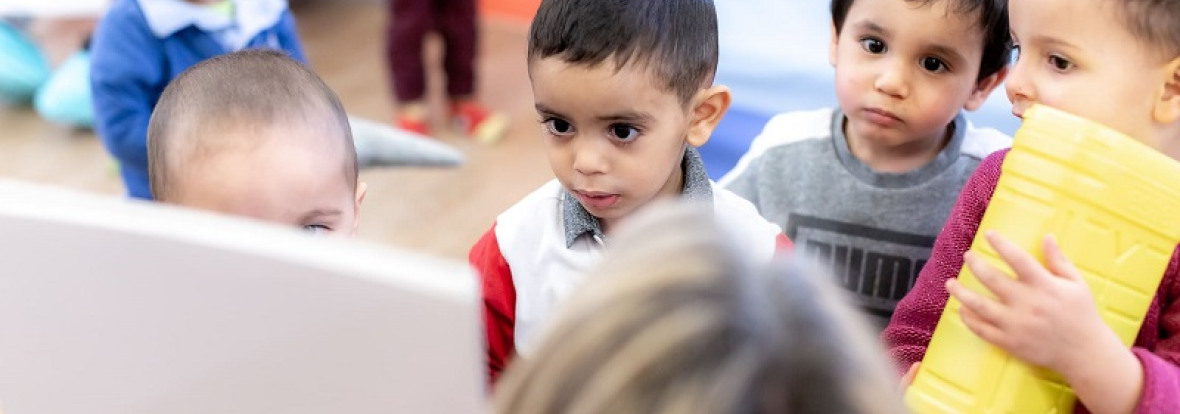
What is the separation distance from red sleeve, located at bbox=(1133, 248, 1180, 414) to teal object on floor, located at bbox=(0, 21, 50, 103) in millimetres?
2697

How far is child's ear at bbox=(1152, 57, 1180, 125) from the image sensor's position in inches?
31.0

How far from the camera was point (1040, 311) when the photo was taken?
68 centimetres

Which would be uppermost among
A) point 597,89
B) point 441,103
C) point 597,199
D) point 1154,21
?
point 1154,21

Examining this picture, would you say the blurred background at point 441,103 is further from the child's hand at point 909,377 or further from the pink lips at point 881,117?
the child's hand at point 909,377

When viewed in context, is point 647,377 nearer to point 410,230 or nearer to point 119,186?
point 410,230

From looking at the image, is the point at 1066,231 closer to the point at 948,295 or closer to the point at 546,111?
the point at 948,295

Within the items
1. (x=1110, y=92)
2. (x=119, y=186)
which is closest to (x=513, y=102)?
(x=119, y=186)

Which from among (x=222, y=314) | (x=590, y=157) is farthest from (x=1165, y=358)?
(x=222, y=314)

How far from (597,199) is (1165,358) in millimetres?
459

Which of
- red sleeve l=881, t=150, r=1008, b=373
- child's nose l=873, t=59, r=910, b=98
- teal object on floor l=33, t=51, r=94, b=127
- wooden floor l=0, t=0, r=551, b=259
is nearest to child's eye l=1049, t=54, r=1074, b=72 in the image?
red sleeve l=881, t=150, r=1008, b=373

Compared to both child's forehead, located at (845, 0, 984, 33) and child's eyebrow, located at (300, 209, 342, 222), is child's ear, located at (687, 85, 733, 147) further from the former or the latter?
child's eyebrow, located at (300, 209, 342, 222)

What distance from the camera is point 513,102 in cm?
289

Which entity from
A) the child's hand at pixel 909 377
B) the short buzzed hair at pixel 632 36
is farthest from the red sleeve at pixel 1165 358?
the short buzzed hair at pixel 632 36

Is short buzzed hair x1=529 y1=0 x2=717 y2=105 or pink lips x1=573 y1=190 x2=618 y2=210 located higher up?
short buzzed hair x1=529 y1=0 x2=717 y2=105
